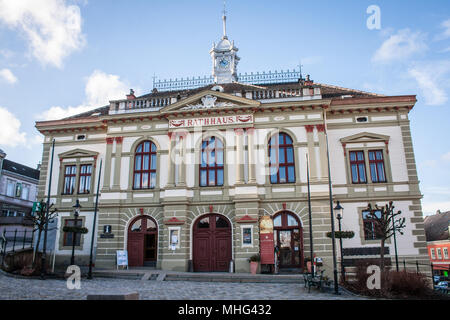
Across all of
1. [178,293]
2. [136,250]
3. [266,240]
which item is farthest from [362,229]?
[136,250]

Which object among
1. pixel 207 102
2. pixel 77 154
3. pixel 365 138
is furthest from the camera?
pixel 77 154

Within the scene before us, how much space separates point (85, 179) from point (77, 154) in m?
1.97

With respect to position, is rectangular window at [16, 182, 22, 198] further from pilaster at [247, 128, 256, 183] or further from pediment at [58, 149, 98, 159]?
pilaster at [247, 128, 256, 183]

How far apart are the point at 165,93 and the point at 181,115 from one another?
8.01 metres

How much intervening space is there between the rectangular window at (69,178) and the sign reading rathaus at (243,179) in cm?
49

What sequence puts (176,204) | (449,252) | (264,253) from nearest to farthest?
1. (264,253)
2. (176,204)
3. (449,252)

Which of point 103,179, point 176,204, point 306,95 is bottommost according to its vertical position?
point 176,204

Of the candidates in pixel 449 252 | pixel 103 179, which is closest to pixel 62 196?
pixel 103 179

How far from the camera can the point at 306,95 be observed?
24.7 m

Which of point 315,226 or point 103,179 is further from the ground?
point 103,179

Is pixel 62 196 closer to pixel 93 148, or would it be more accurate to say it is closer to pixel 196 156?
pixel 93 148

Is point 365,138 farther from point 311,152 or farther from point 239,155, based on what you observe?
point 239,155

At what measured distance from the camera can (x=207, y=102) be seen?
25.0m
